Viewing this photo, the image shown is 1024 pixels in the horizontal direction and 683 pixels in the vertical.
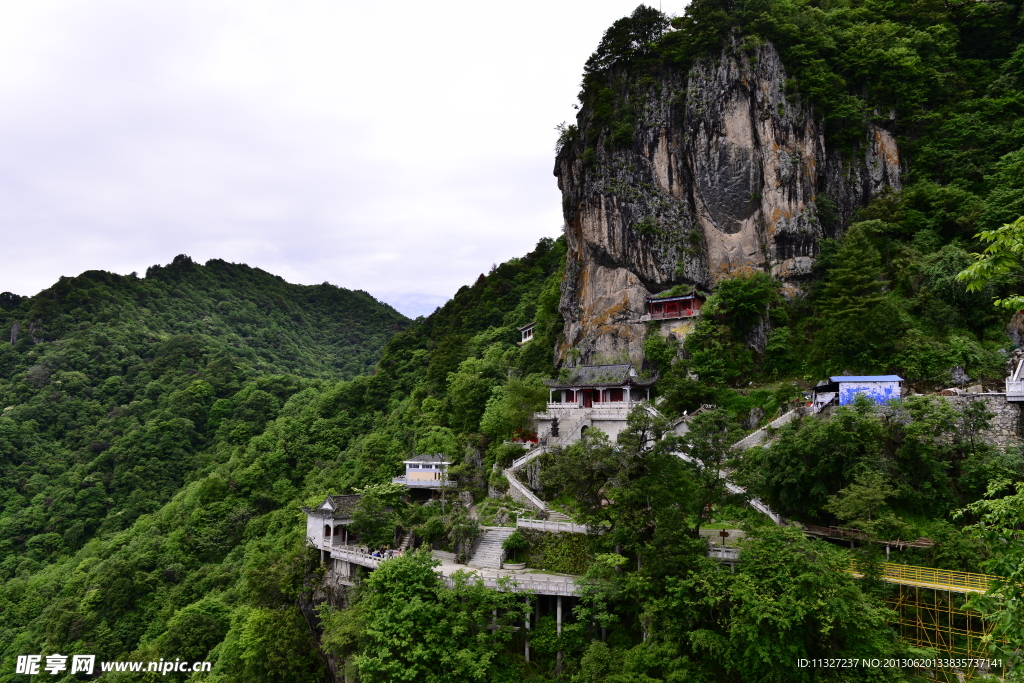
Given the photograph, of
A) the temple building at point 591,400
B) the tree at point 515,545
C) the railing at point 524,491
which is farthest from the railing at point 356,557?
the temple building at point 591,400

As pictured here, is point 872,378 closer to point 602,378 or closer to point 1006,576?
point 602,378

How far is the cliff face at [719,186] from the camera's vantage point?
43.2m

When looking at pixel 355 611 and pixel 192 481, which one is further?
pixel 192 481

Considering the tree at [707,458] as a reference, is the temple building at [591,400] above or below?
above

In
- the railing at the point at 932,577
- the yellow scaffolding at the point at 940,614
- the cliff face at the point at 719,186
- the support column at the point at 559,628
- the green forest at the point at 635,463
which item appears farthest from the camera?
the cliff face at the point at 719,186

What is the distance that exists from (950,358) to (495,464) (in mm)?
23663

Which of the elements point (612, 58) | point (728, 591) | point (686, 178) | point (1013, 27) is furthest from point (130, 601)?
point (1013, 27)

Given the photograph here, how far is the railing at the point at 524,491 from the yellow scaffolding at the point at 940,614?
14185 millimetres

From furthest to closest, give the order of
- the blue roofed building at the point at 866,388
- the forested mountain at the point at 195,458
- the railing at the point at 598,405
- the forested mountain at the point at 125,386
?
the forested mountain at the point at 125,386 < the forested mountain at the point at 195,458 < the railing at the point at 598,405 < the blue roofed building at the point at 866,388

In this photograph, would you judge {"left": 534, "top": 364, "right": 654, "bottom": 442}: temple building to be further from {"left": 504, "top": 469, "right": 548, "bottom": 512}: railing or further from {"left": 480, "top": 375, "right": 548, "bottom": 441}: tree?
{"left": 504, "top": 469, "right": 548, "bottom": 512}: railing

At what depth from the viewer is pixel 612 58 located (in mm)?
47688

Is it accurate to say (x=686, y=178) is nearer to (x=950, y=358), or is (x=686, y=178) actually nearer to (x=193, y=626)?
(x=950, y=358)

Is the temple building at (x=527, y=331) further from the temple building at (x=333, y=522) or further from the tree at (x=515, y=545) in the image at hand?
the tree at (x=515, y=545)

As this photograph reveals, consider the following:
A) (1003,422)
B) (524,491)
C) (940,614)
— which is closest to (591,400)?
(524,491)
